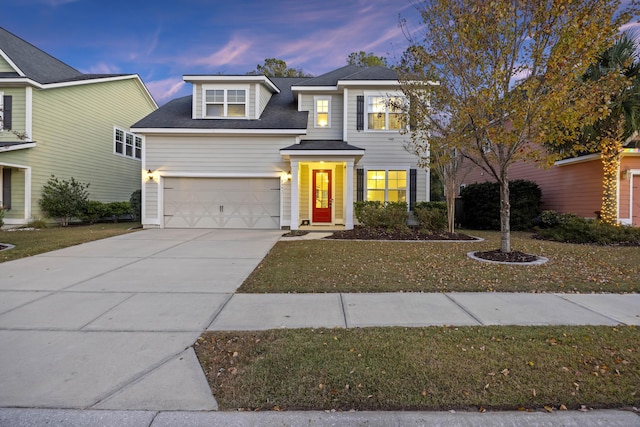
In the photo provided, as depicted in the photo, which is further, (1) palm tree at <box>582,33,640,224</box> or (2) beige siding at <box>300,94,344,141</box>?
(2) beige siding at <box>300,94,344,141</box>

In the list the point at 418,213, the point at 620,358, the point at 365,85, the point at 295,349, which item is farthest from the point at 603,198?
the point at 295,349

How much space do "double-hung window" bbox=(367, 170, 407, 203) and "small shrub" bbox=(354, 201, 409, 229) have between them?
1.46 meters

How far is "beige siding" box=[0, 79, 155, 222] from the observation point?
1397cm

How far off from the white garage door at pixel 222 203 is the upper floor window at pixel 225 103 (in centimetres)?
303

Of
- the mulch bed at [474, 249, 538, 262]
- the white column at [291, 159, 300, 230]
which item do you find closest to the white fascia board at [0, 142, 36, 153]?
the white column at [291, 159, 300, 230]

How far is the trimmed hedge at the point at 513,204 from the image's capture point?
540 inches

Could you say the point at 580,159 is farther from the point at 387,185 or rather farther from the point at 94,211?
the point at 94,211

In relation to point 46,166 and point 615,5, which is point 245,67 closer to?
point 46,166

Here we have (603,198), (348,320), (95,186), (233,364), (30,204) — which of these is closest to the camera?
(233,364)

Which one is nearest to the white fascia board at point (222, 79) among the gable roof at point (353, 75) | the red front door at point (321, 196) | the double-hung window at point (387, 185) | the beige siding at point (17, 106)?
the gable roof at point (353, 75)

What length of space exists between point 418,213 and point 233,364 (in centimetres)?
1092

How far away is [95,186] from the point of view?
664 inches

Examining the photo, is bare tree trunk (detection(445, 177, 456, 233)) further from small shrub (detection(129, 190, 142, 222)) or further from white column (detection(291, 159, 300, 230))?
small shrub (detection(129, 190, 142, 222))

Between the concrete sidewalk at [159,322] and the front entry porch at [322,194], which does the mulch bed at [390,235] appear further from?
the concrete sidewalk at [159,322]
